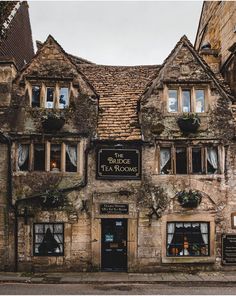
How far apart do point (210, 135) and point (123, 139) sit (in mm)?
4098

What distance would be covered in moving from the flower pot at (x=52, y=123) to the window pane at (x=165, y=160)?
16.1ft

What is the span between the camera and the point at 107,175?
19.0 metres

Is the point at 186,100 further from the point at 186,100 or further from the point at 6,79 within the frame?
the point at 6,79

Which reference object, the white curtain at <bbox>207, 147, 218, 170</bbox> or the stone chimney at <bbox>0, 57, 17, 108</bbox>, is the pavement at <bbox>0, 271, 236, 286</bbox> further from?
the stone chimney at <bbox>0, 57, 17, 108</bbox>

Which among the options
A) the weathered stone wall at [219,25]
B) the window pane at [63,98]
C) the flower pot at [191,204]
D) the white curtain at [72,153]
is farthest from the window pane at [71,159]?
the weathered stone wall at [219,25]

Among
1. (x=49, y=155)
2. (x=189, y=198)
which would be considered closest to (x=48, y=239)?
(x=49, y=155)

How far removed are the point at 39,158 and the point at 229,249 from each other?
9.70 m

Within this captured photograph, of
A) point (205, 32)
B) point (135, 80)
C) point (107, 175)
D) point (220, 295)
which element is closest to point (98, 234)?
point (107, 175)

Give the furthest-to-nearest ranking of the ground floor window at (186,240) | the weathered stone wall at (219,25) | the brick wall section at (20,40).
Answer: the brick wall section at (20,40)
the weathered stone wall at (219,25)
the ground floor window at (186,240)

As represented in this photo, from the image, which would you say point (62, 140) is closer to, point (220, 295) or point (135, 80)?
point (135, 80)

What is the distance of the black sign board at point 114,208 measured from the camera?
1883cm

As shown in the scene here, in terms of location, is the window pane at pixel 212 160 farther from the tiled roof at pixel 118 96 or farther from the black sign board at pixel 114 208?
the black sign board at pixel 114 208

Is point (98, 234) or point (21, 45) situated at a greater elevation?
point (21, 45)

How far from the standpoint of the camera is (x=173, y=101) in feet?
65.0
